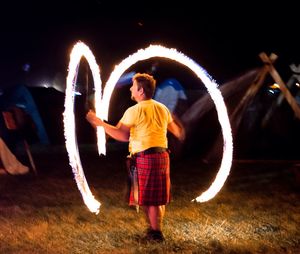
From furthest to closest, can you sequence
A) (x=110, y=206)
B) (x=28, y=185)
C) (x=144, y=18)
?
1. (x=144, y=18)
2. (x=28, y=185)
3. (x=110, y=206)

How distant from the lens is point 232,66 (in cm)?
1471

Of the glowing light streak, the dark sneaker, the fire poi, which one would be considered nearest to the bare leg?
the dark sneaker

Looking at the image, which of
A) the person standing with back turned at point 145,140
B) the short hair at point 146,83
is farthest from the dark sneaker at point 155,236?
the short hair at point 146,83

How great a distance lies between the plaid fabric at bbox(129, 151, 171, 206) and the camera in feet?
15.7

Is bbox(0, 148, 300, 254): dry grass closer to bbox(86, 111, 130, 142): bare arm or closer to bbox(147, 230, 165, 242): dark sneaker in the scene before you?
bbox(147, 230, 165, 242): dark sneaker

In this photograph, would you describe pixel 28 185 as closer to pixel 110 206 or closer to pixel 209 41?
pixel 110 206

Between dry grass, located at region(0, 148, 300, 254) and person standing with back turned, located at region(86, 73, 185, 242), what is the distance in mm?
374

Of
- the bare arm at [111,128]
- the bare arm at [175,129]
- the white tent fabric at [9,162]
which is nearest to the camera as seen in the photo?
the bare arm at [111,128]

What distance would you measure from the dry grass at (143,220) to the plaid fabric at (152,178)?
0.35 m

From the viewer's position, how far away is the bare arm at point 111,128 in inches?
186

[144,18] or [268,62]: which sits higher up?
[144,18]

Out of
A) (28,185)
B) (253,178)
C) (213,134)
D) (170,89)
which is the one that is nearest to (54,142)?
(170,89)

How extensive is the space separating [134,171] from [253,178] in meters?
4.63

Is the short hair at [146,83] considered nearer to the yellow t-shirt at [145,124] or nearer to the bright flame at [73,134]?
the yellow t-shirt at [145,124]
